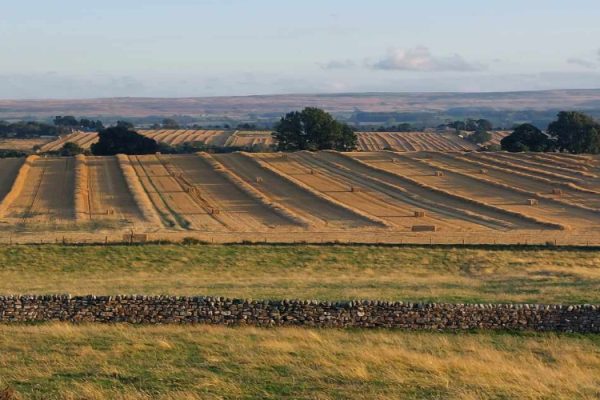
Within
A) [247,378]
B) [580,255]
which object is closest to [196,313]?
[247,378]

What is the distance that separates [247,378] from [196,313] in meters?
7.30

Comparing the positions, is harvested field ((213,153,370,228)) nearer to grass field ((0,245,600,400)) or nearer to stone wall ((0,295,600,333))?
grass field ((0,245,600,400))

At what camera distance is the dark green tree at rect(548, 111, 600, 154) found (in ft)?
343

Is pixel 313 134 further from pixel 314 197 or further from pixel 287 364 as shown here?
pixel 287 364

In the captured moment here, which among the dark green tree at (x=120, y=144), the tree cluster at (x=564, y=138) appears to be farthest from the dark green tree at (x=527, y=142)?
the dark green tree at (x=120, y=144)

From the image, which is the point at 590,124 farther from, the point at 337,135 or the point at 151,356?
the point at 151,356

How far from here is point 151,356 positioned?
19.8 meters

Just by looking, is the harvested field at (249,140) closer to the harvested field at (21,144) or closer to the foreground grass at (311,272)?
the harvested field at (21,144)

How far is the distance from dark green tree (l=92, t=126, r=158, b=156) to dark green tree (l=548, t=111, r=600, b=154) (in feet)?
160

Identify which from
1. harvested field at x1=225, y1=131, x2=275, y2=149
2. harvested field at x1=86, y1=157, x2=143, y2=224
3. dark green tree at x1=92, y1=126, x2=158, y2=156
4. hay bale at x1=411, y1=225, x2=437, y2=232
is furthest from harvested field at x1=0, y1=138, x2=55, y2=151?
hay bale at x1=411, y1=225, x2=437, y2=232

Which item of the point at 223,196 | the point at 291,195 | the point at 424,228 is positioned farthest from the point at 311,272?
the point at 291,195

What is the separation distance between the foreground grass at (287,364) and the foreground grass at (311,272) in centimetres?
590

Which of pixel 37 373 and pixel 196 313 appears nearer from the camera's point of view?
pixel 37 373

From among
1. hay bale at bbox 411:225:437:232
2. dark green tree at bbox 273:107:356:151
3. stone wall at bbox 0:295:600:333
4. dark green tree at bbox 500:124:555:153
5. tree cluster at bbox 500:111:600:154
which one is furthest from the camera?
dark green tree at bbox 273:107:356:151
